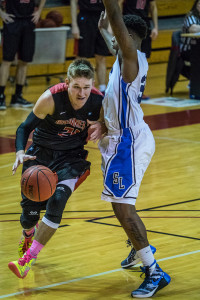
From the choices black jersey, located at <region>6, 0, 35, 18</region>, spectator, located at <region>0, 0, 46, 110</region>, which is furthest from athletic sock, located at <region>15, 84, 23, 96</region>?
black jersey, located at <region>6, 0, 35, 18</region>

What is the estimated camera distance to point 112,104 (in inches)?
192

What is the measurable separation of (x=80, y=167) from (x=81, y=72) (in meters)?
0.71

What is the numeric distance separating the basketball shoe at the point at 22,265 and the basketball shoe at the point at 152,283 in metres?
0.76

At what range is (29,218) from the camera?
535 cm

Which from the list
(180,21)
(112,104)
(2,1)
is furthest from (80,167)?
(180,21)

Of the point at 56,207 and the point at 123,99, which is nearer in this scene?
the point at 123,99

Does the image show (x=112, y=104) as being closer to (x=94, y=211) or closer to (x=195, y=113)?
(x=94, y=211)

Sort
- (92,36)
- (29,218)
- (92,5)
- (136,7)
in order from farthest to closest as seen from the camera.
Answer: (92,36), (92,5), (136,7), (29,218)

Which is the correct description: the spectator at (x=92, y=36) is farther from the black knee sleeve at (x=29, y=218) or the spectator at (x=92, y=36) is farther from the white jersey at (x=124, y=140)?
the white jersey at (x=124, y=140)

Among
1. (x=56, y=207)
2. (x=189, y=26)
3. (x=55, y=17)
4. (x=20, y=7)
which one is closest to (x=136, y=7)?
(x=189, y=26)

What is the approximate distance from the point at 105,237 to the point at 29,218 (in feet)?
2.79

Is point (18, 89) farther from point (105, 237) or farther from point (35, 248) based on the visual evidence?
point (35, 248)

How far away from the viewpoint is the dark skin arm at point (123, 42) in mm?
4547

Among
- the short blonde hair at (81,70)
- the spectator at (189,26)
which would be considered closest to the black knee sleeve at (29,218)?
the short blonde hair at (81,70)
